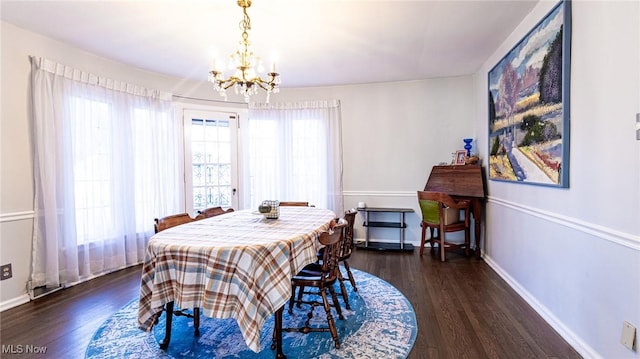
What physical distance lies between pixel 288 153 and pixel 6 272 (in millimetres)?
3354

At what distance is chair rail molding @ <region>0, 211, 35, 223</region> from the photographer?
8.47 ft

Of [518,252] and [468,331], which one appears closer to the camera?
[468,331]

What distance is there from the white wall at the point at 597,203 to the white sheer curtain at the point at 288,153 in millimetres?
2892

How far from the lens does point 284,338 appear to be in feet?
6.81

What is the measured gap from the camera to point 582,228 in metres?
1.85

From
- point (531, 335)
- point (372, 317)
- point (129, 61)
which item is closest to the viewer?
point (531, 335)

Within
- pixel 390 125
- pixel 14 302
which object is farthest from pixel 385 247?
pixel 14 302

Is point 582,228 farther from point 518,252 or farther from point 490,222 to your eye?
point 490,222

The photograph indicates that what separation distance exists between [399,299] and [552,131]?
1.81 meters

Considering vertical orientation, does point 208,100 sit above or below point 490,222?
above

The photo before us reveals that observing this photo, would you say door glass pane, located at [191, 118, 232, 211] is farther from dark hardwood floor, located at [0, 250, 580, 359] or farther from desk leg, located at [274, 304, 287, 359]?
desk leg, located at [274, 304, 287, 359]

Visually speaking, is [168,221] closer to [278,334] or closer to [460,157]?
[278,334]

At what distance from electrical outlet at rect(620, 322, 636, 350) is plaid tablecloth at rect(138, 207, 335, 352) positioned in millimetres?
1775

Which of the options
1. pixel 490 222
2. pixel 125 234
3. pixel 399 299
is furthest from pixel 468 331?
pixel 125 234
